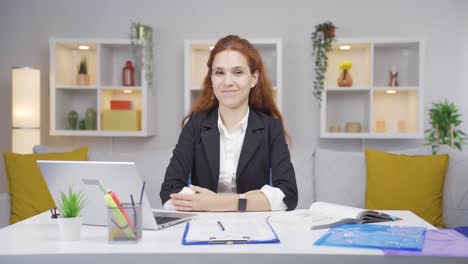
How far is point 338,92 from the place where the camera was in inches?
198

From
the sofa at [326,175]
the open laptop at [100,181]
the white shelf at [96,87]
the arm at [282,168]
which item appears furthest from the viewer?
the white shelf at [96,87]

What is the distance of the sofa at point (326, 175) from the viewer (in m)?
3.30

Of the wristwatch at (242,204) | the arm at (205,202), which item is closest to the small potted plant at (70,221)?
the arm at (205,202)

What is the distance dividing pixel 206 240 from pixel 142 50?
382cm

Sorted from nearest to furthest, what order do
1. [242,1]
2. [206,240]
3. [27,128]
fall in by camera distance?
[206,240]
[27,128]
[242,1]

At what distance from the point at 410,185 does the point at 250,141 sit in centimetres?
135

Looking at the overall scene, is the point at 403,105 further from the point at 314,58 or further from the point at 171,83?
the point at 171,83

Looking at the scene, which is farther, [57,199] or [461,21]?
[461,21]

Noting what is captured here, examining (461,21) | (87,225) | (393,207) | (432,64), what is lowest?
(393,207)

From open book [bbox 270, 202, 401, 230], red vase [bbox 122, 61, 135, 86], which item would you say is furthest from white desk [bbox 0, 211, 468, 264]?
red vase [bbox 122, 61, 135, 86]

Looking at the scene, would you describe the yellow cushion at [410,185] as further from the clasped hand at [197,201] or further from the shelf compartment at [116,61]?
the shelf compartment at [116,61]

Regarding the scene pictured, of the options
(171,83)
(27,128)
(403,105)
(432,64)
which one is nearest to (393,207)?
(403,105)

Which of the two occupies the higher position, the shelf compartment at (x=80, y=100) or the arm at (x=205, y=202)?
the shelf compartment at (x=80, y=100)

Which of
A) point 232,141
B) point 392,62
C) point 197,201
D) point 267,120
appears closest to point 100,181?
point 197,201
